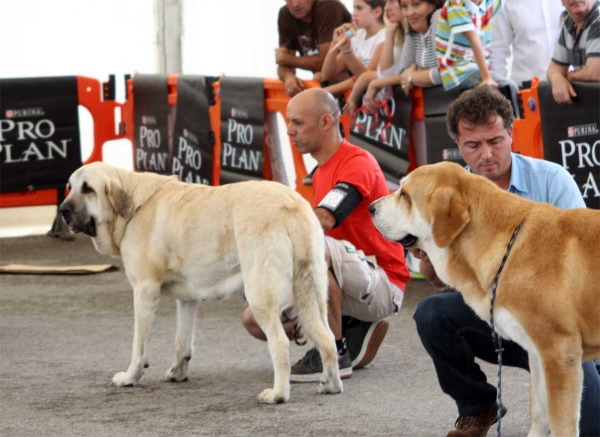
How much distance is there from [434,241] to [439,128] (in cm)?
392

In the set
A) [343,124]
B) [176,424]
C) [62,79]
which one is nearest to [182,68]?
[62,79]

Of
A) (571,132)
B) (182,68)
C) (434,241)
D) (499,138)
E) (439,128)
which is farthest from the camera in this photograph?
(182,68)

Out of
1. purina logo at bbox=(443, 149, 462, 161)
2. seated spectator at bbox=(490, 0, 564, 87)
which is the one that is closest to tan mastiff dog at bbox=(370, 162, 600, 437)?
purina logo at bbox=(443, 149, 462, 161)

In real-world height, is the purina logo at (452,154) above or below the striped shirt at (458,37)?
below

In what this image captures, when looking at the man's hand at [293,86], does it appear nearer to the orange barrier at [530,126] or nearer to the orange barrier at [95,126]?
the orange barrier at [530,126]

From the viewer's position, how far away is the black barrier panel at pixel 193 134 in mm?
10531

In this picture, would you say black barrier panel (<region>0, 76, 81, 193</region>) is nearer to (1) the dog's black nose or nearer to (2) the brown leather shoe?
(1) the dog's black nose

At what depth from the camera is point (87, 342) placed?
6.57 metres

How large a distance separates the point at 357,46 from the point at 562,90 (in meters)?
2.52

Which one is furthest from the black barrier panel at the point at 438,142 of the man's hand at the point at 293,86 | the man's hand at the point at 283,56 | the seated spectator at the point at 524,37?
the man's hand at the point at 283,56

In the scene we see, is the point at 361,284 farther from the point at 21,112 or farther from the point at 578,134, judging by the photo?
the point at 21,112

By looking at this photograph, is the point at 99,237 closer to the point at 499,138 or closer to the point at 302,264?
the point at 302,264

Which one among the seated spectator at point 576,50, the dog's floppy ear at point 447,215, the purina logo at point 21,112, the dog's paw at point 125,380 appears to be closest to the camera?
the dog's floppy ear at point 447,215

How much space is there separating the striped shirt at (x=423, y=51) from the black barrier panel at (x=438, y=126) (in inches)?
4.8
